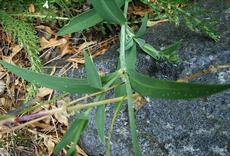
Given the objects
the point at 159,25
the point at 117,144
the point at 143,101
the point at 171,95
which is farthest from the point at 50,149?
the point at 171,95

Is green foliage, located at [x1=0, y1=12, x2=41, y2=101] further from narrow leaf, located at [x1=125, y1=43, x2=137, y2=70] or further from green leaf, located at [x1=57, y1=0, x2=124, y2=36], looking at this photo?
narrow leaf, located at [x1=125, y1=43, x2=137, y2=70]

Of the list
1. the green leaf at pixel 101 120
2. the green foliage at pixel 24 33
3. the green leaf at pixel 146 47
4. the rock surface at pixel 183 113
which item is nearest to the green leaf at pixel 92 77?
the green leaf at pixel 101 120

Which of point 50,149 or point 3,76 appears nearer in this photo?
point 50,149

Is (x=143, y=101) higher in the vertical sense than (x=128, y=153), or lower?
higher

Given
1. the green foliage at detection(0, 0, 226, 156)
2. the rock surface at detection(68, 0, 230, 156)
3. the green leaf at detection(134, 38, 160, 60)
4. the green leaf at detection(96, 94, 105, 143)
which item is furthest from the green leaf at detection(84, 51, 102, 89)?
the rock surface at detection(68, 0, 230, 156)

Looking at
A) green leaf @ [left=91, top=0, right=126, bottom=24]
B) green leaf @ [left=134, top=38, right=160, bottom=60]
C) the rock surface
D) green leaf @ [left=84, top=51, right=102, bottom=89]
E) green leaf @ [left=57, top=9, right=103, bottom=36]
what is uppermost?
green leaf @ [left=91, top=0, right=126, bottom=24]

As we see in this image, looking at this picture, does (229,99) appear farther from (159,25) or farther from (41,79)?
(41,79)

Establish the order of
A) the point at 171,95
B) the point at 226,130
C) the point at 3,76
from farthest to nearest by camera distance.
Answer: the point at 3,76, the point at 226,130, the point at 171,95

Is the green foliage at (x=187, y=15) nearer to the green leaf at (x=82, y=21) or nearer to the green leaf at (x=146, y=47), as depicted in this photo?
the green leaf at (x=146, y=47)
